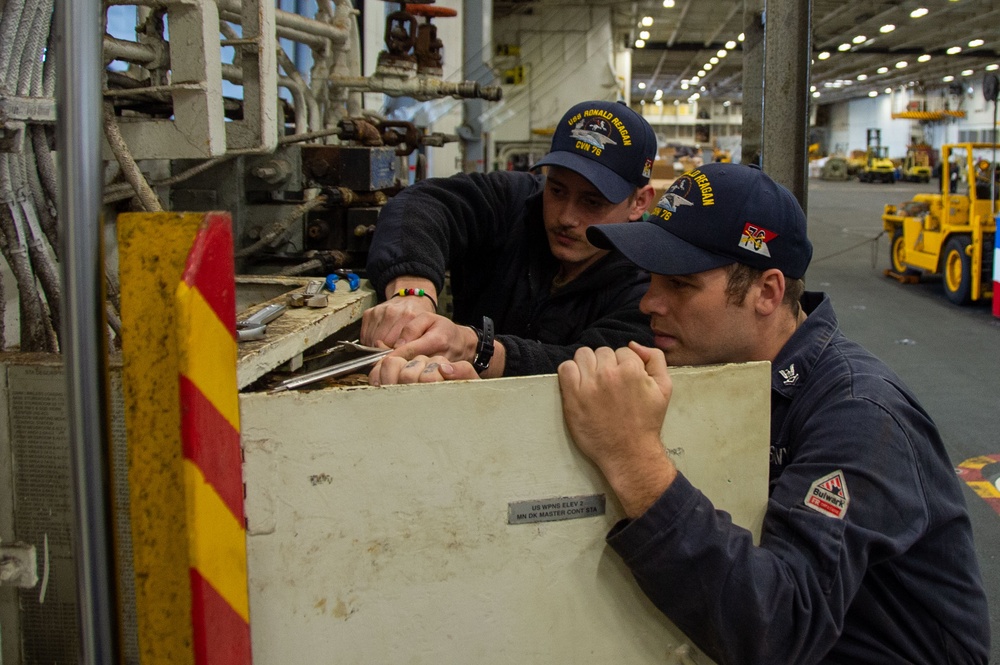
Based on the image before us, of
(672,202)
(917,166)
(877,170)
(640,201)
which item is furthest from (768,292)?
(917,166)

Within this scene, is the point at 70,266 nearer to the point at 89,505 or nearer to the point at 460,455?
the point at 89,505

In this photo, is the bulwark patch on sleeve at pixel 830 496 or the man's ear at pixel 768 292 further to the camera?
the man's ear at pixel 768 292

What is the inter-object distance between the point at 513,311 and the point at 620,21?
14170 mm

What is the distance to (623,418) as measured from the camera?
1189mm

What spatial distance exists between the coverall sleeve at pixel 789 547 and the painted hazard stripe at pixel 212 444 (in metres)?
0.52

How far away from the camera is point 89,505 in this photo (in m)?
0.96

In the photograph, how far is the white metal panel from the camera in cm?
117

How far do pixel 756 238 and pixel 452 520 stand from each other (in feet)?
2.36

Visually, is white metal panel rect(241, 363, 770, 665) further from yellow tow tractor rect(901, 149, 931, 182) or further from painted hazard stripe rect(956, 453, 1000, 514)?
yellow tow tractor rect(901, 149, 931, 182)

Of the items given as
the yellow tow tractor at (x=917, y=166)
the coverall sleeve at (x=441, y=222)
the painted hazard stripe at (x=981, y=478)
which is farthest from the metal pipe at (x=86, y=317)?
the yellow tow tractor at (x=917, y=166)

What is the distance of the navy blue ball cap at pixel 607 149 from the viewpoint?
2.22m

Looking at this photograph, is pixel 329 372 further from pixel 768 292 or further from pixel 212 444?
pixel 768 292

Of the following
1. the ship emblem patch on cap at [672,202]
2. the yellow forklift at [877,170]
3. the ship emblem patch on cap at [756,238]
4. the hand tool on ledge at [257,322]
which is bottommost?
the hand tool on ledge at [257,322]

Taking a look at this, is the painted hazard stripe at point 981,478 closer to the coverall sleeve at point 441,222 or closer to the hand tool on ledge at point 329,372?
the coverall sleeve at point 441,222
